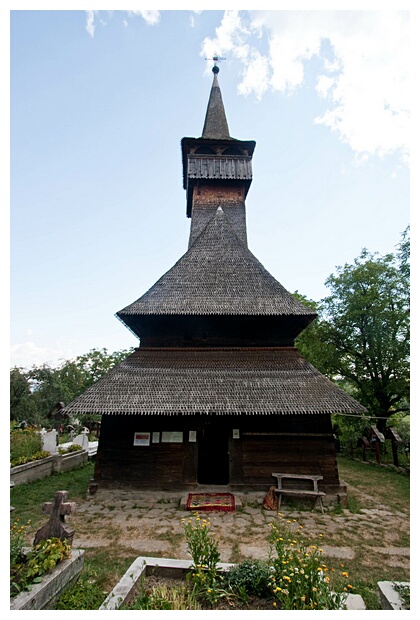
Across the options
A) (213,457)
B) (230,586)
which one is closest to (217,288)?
(213,457)

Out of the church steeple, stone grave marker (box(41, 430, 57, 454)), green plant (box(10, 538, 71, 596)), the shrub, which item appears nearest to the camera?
green plant (box(10, 538, 71, 596))

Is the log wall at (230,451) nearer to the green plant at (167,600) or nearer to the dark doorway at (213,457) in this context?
the dark doorway at (213,457)

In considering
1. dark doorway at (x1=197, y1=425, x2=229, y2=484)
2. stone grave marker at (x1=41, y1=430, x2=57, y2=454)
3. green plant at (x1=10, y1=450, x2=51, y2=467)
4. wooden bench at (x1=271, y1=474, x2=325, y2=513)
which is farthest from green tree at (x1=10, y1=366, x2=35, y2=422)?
wooden bench at (x1=271, y1=474, x2=325, y2=513)

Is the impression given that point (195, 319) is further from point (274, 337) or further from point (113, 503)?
point (113, 503)

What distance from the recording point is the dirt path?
541 centimetres

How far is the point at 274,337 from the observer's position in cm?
1025

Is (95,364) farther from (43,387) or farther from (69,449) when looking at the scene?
(69,449)

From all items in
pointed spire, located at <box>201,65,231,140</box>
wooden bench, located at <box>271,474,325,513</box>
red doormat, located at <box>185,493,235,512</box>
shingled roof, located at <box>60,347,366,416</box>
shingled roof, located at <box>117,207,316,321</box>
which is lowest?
red doormat, located at <box>185,493,235,512</box>

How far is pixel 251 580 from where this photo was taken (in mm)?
3539

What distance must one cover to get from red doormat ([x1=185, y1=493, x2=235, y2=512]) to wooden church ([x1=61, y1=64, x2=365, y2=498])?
1.36ft

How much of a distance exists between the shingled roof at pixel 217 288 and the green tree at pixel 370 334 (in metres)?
8.82

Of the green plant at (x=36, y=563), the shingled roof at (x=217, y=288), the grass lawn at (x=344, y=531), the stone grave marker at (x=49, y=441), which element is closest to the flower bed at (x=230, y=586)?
the grass lawn at (x=344, y=531)

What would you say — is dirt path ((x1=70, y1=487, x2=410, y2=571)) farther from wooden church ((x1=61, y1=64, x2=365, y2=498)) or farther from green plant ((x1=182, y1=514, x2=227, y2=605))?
green plant ((x1=182, y1=514, x2=227, y2=605))

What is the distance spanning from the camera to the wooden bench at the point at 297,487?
7636 millimetres
